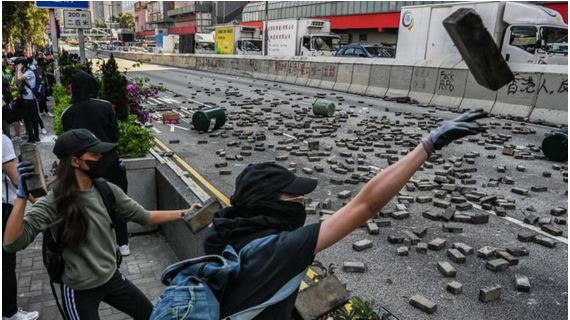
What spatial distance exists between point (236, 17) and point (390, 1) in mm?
53568

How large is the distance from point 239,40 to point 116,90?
121 ft

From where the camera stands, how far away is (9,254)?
4.41m

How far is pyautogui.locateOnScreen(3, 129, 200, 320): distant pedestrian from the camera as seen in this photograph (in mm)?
3168

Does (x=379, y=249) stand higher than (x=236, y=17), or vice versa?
(x=236, y=17)

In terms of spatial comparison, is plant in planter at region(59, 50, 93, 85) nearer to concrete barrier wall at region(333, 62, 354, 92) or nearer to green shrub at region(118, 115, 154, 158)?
green shrub at region(118, 115, 154, 158)

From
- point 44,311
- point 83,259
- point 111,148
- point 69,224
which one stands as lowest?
point 44,311

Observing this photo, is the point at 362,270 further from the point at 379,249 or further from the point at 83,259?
the point at 83,259

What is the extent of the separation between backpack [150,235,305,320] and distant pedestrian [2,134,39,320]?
279 cm

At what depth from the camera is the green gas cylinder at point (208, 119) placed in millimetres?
14250

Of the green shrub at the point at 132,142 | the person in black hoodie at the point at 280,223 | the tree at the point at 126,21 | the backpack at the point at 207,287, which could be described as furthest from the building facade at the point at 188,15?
the backpack at the point at 207,287

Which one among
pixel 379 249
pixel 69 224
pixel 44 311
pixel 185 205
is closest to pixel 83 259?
pixel 69 224

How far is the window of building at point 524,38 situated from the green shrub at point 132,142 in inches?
760

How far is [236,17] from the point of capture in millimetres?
97375

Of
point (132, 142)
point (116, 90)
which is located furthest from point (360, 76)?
point (132, 142)
